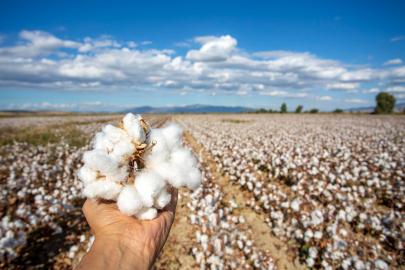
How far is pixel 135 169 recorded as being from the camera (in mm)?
1671

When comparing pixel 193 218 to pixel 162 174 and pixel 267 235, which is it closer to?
pixel 267 235

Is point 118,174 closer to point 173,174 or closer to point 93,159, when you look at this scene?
point 93,159

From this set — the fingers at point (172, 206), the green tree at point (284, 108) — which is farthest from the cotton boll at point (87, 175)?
the green tree at point (284, 108)

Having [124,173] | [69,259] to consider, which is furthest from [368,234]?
[69,259]

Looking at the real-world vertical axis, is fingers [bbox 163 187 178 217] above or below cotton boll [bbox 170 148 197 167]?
below

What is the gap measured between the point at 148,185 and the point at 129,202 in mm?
166

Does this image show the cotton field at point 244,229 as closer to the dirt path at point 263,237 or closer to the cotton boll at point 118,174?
the dirt path at point 263,237

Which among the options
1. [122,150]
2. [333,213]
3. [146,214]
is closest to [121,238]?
[146,214]

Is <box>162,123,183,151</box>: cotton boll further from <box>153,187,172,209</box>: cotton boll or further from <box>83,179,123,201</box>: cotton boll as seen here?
<box>83,179,123,201</box>: cotton boll

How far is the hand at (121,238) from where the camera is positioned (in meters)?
1.16

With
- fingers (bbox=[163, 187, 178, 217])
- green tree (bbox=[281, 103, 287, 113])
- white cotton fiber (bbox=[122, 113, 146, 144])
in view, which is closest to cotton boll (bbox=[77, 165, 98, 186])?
white cotton fiber (bbox=[122, 113, 146, 144])

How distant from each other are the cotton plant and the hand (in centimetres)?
8

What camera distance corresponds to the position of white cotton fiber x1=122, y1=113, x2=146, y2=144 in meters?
1.52

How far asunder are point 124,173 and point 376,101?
99585 mm
